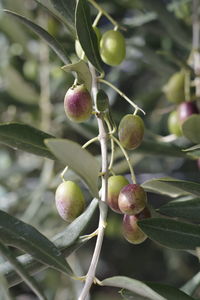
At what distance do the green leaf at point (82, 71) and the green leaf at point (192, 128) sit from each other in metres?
0.15

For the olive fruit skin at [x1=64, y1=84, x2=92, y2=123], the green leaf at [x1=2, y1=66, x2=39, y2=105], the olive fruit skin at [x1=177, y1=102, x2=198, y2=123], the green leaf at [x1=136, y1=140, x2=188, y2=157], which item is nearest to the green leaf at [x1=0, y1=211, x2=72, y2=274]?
the olive fruit skin at [x1=64, y1=84, x2=92, y2=123]

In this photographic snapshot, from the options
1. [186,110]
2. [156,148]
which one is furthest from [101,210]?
[186,110]

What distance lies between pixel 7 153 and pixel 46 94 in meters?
0.41

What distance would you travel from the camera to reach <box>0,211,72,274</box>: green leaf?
81 cm

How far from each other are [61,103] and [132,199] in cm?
117

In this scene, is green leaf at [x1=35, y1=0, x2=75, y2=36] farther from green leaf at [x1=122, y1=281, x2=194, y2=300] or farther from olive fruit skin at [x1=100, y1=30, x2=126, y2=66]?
green leaf at [x1=122, y1=281, x2=194, y2=300]

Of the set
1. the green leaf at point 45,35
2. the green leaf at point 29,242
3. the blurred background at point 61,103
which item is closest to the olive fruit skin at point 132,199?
the green leaf at point 29,242

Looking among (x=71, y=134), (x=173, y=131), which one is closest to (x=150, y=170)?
(x=71, y=134)

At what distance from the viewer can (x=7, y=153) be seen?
2197 millimetres

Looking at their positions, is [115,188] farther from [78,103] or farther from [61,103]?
[61,103]

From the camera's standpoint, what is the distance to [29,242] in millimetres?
831

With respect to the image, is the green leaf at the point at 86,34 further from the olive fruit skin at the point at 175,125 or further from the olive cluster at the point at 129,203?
the olive fruit skin at the point at 175,125

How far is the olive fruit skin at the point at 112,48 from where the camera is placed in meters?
1.00

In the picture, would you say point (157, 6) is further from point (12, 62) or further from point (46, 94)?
point (12, 62)
